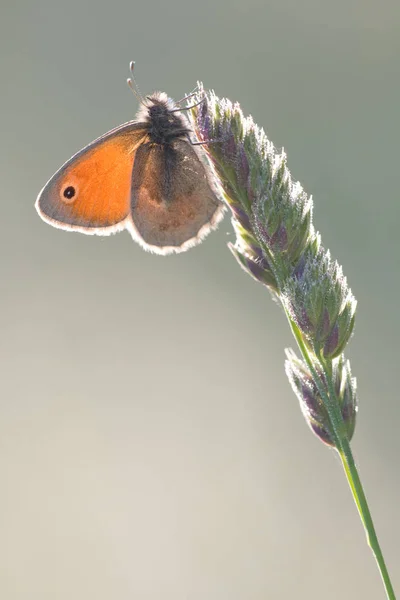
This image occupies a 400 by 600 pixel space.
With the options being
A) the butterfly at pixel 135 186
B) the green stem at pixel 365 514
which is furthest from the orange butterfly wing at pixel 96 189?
the green stem at pixel 365 514

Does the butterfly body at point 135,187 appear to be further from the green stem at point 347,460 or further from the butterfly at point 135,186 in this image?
the green stem at point 347,460

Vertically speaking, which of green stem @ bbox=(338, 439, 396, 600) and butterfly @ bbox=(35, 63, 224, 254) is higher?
butterfly @ bbox=(35, 63, 224, 254)

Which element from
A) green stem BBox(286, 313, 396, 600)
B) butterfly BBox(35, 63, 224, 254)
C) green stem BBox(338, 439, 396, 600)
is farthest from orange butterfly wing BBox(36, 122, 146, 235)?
green stem BBox(338, 439, 396, 600)

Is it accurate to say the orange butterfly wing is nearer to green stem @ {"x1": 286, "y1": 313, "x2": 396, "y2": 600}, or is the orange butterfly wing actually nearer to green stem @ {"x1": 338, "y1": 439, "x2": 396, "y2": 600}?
green stem @ {"x1": 286, "y1": 313, "x2": 396, "y2": 600}

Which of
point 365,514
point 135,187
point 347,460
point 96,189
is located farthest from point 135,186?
point 365,514

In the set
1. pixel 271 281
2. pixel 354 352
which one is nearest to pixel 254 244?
pixel 271 281

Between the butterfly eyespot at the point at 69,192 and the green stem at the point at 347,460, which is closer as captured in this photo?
the green stem at the point at 347,460

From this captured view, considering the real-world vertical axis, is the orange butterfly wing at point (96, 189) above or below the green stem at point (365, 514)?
above
